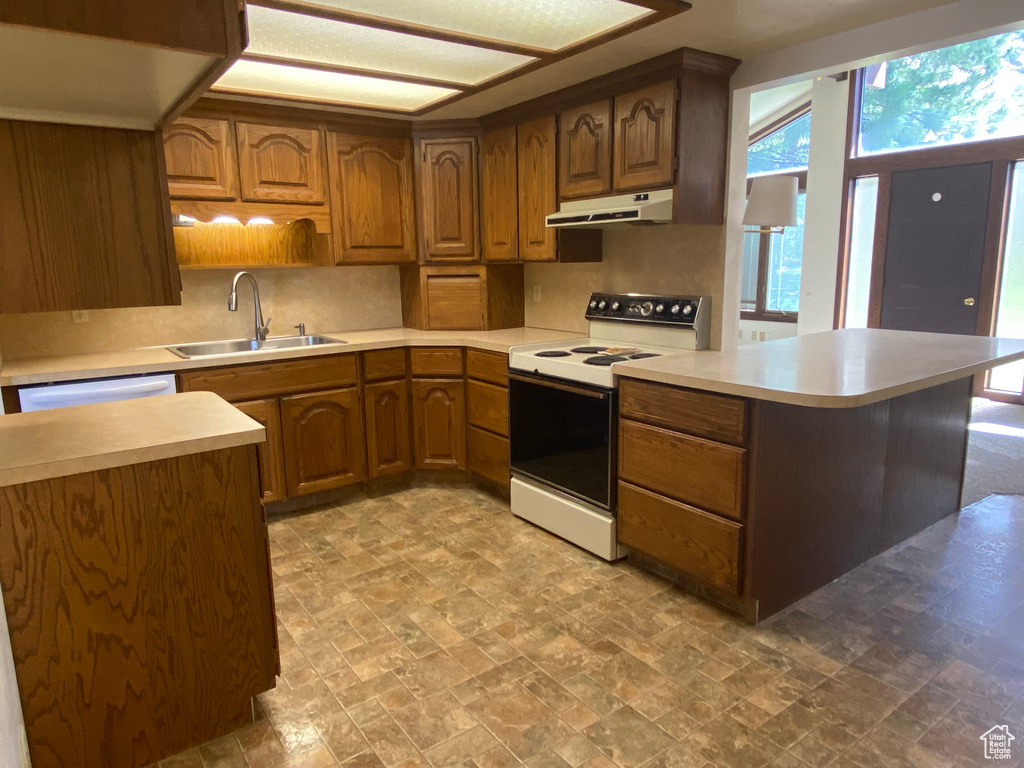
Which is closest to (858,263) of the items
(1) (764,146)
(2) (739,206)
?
(1) (764,146)

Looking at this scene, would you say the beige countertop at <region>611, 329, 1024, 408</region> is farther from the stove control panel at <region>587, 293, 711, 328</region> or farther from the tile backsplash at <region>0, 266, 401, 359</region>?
the tile backsplash at <region>0, 266, 401, 359</region>

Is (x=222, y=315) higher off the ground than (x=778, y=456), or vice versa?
(x=222, y=315)

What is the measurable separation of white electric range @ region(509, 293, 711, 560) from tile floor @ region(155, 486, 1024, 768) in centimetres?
20

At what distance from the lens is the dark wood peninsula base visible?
2.27 metres

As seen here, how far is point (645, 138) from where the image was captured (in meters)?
2.92

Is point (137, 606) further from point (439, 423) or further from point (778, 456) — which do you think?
point (439, 423)

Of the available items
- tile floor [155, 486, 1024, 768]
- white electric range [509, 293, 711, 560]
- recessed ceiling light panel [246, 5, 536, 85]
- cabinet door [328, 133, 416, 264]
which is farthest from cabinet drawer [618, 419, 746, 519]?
cabinet door [328, 133, 416, 264]

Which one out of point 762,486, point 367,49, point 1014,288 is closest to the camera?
point 762,486

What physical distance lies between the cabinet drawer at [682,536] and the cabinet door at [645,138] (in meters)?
1.40

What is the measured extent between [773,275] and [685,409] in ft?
18.6

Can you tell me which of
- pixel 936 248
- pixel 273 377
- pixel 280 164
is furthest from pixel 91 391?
pixel 936 248

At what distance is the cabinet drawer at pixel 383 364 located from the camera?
3615mm

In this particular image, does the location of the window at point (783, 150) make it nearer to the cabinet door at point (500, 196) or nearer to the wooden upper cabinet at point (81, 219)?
the cabinet door at point (500, 196)

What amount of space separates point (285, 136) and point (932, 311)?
580 cm
